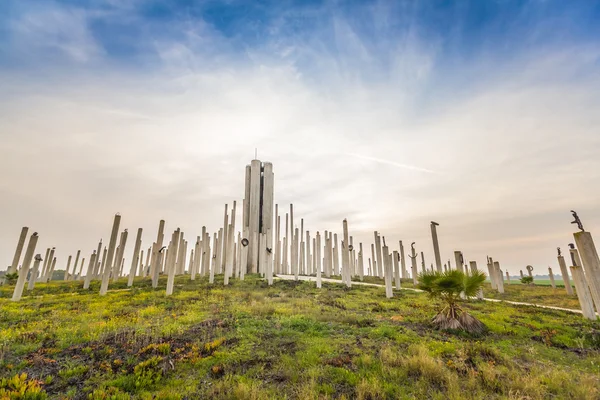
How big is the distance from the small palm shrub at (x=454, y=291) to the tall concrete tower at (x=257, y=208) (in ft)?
104

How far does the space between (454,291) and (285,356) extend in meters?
9.25

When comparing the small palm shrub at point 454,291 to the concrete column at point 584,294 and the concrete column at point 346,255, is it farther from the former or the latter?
the concrete column at point 346,255

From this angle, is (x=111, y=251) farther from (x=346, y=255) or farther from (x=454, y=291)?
(x=454, y=291)

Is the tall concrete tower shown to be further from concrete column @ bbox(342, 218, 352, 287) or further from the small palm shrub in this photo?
the small palm shrub

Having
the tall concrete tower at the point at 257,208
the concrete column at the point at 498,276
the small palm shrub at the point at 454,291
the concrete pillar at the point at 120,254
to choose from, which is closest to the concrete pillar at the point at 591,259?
the small palm shrub at the point at 454,291

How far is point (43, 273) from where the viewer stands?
49.0 m

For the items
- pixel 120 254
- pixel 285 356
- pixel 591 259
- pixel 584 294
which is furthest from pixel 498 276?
pixel 120 254

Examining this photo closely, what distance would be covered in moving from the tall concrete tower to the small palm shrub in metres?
31.8

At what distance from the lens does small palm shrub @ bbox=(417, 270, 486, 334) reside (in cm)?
1286

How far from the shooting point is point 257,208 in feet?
155

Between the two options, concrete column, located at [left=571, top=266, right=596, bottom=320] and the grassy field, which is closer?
the grassy field


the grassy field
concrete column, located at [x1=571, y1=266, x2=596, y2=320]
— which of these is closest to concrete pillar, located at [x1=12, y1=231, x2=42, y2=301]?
the grassy field

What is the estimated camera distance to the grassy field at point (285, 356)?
679 cm

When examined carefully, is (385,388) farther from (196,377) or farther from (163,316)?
(163,316)
